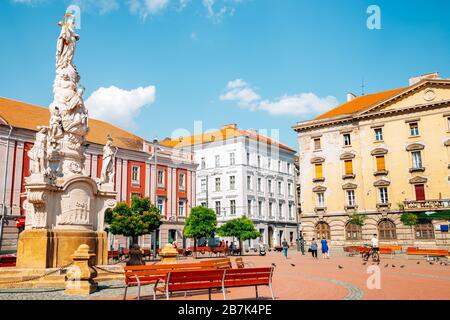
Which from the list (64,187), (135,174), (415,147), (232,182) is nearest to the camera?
(64,187)

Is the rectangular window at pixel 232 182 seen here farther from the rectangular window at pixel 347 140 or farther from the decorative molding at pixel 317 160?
the rectangular window at pixel 347 140

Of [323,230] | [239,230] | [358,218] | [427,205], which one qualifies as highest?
[427,205]

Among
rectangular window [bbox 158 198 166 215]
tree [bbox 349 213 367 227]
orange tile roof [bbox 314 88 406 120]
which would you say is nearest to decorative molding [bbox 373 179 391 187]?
tree [bbox 349 213 367 227]

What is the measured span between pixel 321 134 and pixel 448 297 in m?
37.3

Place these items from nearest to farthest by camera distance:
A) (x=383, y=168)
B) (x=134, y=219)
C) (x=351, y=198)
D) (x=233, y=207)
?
(x=134, y=219)
(x=383, y=168)
(x=351, y=198)
(x=233, y=207)

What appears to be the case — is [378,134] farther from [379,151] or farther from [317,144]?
[317,144]

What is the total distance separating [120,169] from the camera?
42281mm

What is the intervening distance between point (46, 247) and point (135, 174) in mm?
32031

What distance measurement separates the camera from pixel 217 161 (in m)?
59.3

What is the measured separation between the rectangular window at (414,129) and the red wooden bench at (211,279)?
3663cm

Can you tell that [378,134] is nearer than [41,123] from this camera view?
No

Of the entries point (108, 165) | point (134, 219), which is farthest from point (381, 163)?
point (108, 165)

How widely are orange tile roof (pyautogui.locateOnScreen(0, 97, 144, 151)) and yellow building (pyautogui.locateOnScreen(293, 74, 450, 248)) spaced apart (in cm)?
1881

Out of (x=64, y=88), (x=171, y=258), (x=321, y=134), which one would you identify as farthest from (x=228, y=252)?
(x=64, y=88)
